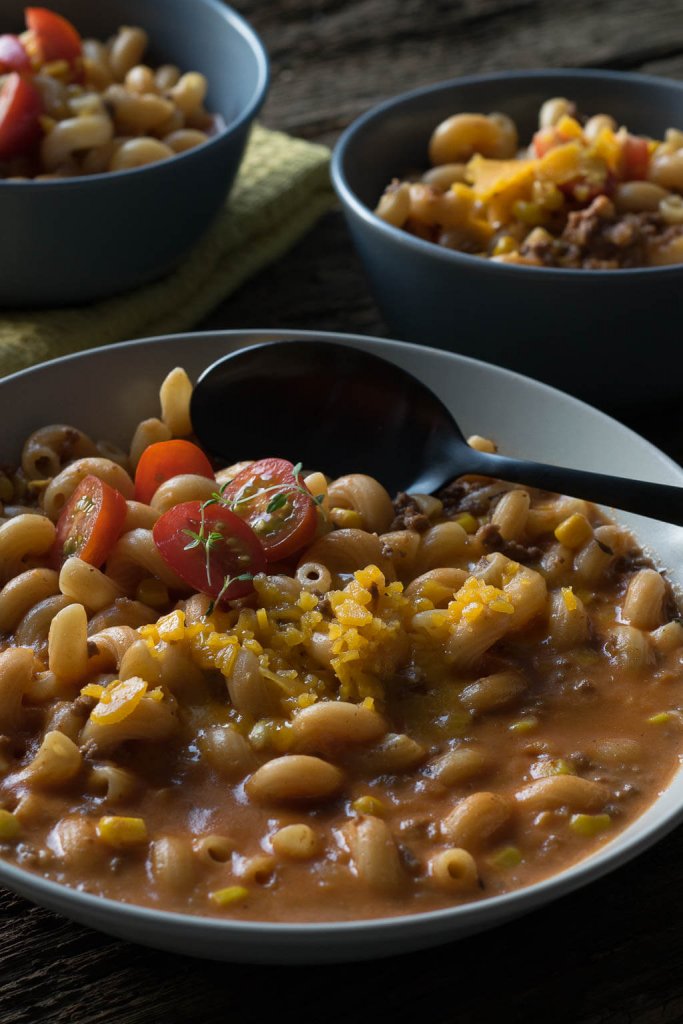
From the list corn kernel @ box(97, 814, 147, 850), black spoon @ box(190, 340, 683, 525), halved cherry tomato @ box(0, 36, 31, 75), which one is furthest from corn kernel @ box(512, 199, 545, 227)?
corn kernel @ box(97, 814, 147, 850)

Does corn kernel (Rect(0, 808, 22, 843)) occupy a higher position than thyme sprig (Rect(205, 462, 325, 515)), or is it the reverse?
thyme sprig (Rect(205, 462, 325, 515))

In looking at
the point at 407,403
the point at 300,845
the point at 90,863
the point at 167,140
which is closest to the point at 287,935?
the point at 300,845

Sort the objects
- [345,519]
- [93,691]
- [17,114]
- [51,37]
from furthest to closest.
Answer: [51,37], [17,114], [345,519], [93,691]

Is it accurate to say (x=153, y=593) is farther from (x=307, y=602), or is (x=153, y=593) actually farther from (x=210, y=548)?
(x=307, y=602)

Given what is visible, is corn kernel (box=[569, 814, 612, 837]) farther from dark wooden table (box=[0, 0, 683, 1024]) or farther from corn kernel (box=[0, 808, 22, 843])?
corn kernel (box=[0, 808, 22, 843])

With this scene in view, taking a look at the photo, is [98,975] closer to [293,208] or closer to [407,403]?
[407,403]

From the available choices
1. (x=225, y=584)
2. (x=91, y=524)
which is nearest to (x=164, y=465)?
(x=91, y=524)
